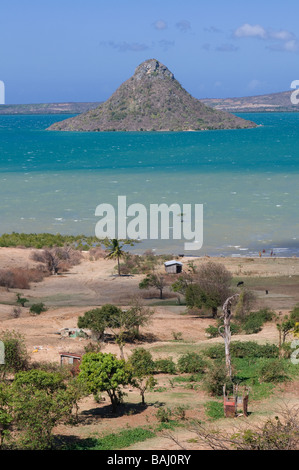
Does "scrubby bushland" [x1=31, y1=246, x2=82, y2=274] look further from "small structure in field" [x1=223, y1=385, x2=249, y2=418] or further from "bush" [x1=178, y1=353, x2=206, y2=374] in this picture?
"small structure in field" [x1=223, y1=385, x2=249, y2=418]

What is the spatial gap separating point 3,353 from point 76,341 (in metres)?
6.53

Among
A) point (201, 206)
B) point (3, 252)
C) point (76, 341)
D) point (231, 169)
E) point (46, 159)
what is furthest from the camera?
point (46, 159)

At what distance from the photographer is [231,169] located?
381 feet

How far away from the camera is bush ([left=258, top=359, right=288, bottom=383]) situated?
77.7 ft

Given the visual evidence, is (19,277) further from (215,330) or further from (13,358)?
(13,358)

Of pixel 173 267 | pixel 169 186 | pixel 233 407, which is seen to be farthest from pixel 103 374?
pixel 169 186

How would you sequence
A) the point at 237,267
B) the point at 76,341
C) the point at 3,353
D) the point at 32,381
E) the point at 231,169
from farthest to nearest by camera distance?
1. the point at 231,169
2. the point at 237,267
3. the point at 76,341
4. the point at 3,353
5. the point at 32,381

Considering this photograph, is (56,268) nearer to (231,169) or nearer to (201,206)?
(201,206)

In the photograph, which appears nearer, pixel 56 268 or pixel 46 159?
pixel 56 268

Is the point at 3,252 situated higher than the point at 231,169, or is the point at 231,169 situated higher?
the point at 231,169

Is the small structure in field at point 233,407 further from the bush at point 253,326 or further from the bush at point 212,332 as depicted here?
the bush at point 253,326

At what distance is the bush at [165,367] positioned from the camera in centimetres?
2633

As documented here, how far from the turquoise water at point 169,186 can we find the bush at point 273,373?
32.1 m
